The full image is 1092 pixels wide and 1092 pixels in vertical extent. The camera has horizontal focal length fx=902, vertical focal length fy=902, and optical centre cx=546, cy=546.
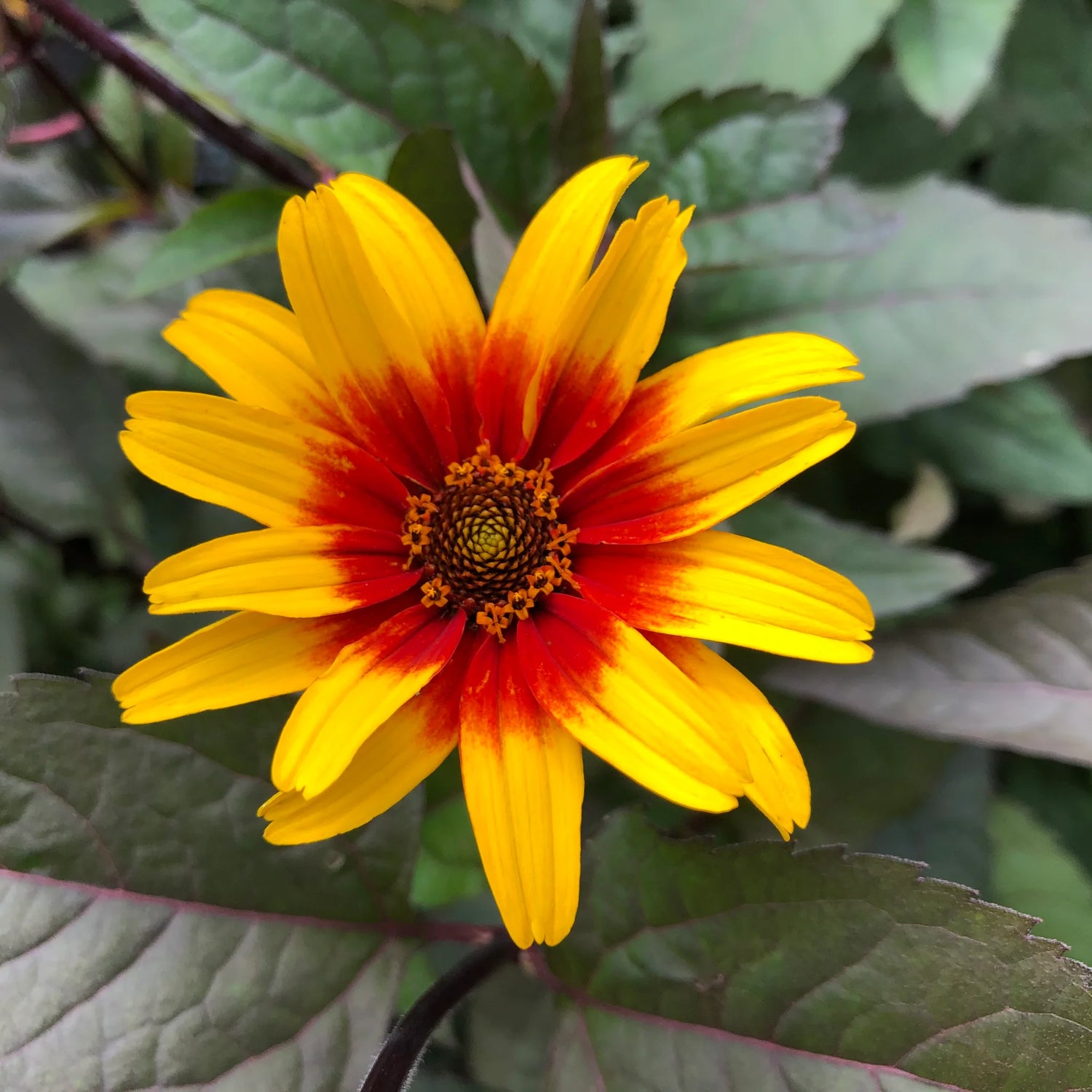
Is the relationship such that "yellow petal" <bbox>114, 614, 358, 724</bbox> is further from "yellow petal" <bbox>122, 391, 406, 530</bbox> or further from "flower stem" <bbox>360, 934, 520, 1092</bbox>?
"flower stem" <bbox>360, 934, 520, 1092</bbox>

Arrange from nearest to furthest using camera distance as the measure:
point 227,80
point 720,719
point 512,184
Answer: point 720,719, point 227,80, point 512,184

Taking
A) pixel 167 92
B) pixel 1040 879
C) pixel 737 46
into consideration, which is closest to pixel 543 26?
pixel 737 46

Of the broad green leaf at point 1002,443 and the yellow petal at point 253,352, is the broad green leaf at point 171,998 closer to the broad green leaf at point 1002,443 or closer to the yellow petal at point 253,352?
the yellow petal at point 253,352

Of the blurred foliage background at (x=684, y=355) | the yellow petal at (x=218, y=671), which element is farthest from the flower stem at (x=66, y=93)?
the yellow petal at (x=218, y=671)

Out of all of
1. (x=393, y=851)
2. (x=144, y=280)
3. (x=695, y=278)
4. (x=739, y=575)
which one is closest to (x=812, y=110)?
(x=695, y=278)

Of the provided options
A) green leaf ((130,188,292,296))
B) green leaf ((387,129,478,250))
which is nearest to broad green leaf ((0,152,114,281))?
green leaf ((130,188,292,296))

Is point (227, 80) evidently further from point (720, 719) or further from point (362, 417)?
point (720, 719)
